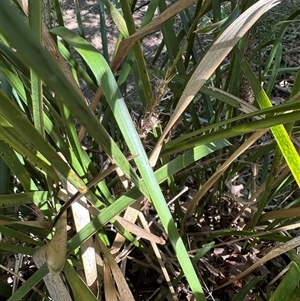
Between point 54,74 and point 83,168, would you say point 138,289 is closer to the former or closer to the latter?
point 83,168

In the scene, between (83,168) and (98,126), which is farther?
(83,168)

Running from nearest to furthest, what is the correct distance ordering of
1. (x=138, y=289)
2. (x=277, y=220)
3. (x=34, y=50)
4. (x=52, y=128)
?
(x=34, y=50)
(x=52, y=128)
(x=277, y=220)
(x=138, y=289)

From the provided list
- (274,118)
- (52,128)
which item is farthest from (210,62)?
(52,128)

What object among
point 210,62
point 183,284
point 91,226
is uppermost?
point 210,62

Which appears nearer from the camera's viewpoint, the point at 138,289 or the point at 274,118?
the point at 274,118

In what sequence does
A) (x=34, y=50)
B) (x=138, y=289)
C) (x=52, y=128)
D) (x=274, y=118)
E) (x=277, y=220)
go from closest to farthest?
(x=34, y=50)
(x=274, y=118)
(x=52, y=128)
(x=277, y=220)
(x=138, y=289)

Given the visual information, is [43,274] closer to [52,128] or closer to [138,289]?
[52,128]

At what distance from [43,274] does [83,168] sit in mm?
147

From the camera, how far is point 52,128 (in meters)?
0.53

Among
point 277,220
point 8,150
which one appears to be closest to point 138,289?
point 277,220

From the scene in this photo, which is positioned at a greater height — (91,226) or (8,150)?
(8,150)

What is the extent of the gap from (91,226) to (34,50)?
297mm

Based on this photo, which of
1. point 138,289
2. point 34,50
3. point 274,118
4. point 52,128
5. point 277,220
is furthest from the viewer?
point 138,289

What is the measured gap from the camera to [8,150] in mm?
490
